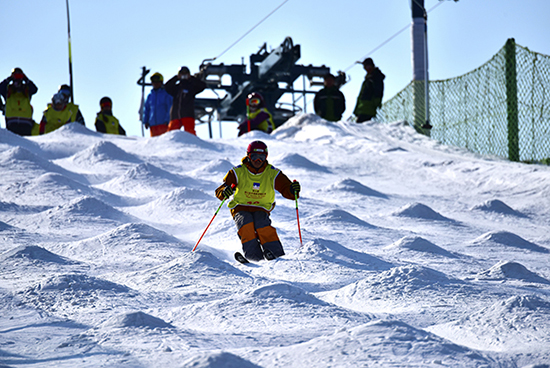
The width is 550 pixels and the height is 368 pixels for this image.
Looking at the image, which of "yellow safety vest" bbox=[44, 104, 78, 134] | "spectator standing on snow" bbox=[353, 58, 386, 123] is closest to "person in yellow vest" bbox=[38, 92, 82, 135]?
"yellow safety vest" bbox=[44, 104, 78, 134]

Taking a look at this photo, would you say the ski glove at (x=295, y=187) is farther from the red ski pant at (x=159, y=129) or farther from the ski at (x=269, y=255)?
the red ski pant at (x=159, y=129)

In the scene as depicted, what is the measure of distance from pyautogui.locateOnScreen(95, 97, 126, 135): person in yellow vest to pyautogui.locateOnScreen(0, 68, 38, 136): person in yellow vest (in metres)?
1.11

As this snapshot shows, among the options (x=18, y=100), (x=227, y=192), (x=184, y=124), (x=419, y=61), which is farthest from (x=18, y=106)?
(x=419, y=61)

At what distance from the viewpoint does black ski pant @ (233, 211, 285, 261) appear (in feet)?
14.3

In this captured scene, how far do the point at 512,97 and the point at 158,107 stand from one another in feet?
17.5

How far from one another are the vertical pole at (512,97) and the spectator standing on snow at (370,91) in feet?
6.54

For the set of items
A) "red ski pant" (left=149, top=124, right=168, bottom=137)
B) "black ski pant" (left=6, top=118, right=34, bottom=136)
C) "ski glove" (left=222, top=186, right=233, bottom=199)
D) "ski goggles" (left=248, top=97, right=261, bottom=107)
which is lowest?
"ski glove" (left=222, top=186, right=233, bottom=199)

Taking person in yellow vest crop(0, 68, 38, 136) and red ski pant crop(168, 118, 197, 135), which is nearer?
person in yellow vest crop(0, 68, 38, 136)

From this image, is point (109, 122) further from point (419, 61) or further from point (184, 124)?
point (419, 61)

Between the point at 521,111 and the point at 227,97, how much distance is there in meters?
9.85

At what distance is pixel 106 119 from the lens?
33.8ft

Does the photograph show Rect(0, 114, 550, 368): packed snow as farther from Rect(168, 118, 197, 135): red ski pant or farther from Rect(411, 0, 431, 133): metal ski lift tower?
Rect(411, 0, 431, 133): metal ski lift tower

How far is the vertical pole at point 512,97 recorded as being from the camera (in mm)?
8734

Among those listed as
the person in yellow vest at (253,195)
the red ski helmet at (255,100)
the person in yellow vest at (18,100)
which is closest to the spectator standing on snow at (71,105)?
the person in yellow vest at (18,100)
